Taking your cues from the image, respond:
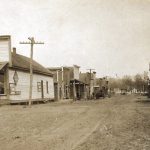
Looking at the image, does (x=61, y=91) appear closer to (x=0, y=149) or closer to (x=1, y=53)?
(x=1, y=53)

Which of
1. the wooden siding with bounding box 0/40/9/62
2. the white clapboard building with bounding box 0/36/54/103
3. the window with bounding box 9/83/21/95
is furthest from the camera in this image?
the window with bounding box 9/83/21/95

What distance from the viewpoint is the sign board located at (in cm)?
3469

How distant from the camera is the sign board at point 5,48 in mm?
34688

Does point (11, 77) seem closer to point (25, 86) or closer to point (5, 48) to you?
point (5, 48)

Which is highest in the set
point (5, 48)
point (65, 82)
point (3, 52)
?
point (5, 48)

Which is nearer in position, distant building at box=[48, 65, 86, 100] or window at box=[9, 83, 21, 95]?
window at box=[9, 83, 21, 95]

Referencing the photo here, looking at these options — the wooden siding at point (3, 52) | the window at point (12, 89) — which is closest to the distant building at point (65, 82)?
the window at point (12, 89)

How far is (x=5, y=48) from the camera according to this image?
3481cm

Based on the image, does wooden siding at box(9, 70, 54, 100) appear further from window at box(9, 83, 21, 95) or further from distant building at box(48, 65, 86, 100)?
distant building at box(48, 65, 86, 100)

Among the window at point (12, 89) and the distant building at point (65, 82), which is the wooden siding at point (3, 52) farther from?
the distant building at point (65, 82)

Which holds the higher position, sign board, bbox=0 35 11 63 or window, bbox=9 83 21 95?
sign board, bbox=0 35 11 63

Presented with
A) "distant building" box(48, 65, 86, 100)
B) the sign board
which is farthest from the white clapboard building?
"distant building" box(48, 65, 86, 100)

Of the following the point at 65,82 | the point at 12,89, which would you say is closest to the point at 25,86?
the point at 12,89

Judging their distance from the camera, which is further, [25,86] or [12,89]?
[25,86]
